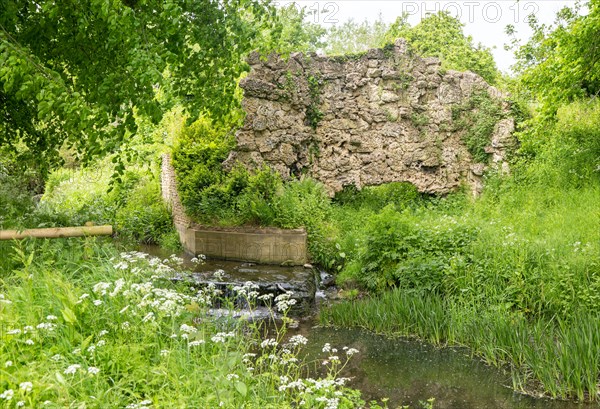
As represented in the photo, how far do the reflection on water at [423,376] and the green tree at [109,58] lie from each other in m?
3.63

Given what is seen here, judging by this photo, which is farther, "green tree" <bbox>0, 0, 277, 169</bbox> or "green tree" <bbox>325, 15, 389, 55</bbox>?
"green tree" <bbox>325, 15, 389, 55</bbox>

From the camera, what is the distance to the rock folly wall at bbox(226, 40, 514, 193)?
14266mm

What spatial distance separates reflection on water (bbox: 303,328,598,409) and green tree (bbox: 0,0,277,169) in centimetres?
363

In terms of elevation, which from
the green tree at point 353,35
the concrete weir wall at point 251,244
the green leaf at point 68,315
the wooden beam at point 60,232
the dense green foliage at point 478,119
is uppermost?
the green tree at point 353,35

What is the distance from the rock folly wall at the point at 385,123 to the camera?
14266mm

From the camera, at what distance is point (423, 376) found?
250 inches

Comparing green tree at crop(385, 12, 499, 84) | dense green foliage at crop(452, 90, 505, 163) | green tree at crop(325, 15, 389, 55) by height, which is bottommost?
dense green foliage at crop(452, 90, 505, 163)

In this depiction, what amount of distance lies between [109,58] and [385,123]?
929cm

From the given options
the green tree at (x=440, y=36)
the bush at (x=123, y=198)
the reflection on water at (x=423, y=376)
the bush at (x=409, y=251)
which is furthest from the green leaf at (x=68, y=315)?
the green tree at (x=440, y=36)

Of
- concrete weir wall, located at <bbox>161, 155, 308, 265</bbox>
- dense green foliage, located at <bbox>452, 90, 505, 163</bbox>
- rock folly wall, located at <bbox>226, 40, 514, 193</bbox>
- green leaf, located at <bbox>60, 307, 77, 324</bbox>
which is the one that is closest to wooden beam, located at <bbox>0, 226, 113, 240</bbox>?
green leaf, located at <bbox>60, 307, 77, 324</bbox>

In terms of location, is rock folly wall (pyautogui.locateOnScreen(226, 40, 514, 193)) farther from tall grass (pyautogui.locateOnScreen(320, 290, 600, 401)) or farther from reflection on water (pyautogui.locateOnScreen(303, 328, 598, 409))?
reflection on water (pyautogui.locateOnScreen(303, 328, 598, 409))

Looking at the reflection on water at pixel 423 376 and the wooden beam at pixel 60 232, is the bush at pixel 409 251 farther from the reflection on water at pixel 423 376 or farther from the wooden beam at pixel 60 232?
the wooden beam at pixel 60 232

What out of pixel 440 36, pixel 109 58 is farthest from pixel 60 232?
pixel 440 36

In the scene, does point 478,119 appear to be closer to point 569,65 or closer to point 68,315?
point 569,65
